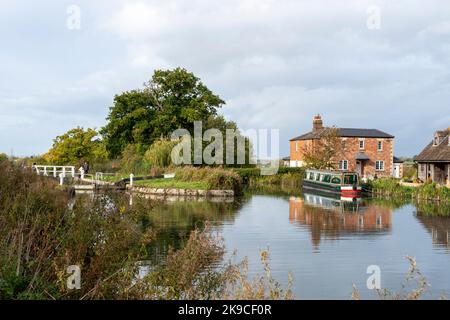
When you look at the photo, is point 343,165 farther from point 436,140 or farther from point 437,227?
point 437,227

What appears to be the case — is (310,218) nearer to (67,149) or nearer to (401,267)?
(401,267)

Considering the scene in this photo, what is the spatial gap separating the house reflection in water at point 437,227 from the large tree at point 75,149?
35706 millimetres

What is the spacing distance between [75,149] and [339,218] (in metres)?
34.8

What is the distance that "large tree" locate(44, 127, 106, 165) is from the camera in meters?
51.9

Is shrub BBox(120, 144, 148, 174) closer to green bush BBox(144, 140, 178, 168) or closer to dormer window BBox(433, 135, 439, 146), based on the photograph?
green bush BBox(144, 140, 178, 168)

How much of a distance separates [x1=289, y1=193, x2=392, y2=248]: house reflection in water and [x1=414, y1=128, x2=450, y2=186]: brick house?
31.7 feet

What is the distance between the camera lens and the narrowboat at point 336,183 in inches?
1526

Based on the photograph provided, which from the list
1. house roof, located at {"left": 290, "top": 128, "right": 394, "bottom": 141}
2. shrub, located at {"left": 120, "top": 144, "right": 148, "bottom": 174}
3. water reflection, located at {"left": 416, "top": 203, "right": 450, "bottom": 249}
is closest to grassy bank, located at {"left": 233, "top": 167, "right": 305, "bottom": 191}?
house roof, located at {"left": 290, "top": 128, "right": 394, "bottom": 141}

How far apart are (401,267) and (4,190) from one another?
979cm

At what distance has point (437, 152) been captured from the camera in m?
40.2

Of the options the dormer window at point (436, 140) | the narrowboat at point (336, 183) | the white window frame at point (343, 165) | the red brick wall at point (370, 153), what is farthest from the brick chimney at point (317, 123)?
the dormer window at point (436, 140)

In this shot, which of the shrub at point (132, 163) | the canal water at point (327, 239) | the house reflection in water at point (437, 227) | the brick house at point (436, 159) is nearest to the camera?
the canal water at point (327, 239)

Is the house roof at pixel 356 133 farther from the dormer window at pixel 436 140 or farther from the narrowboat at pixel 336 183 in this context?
the dormer window at pixel 436 140
